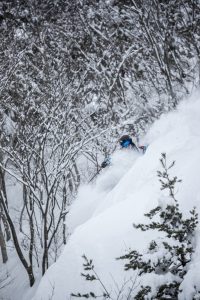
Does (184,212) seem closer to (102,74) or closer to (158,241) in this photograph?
(158,241)

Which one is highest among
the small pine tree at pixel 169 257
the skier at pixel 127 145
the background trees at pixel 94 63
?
the background trees at pixel 94 63

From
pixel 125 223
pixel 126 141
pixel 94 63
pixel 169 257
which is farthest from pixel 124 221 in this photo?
pixel 94 63

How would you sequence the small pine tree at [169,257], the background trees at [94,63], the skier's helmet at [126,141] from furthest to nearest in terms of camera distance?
1. the background trees at [94,63]
2. the skier's helmet at [126,141]
3. the small pine tree at [169,257]

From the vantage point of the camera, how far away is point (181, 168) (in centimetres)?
475

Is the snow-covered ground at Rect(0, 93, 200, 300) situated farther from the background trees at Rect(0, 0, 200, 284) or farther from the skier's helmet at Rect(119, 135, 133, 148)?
the background trees at Rect(0, 0, 200, 284)

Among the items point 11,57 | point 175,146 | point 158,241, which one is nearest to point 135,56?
point 11,57

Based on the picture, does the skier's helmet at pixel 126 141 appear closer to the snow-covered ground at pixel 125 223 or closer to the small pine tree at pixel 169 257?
the snow-covered ground at pixel 125 223

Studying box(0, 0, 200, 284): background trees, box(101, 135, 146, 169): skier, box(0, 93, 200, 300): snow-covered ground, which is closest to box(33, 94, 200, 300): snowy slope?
box(0, 93, 200, 300): snow-covered ground

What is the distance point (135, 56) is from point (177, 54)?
203 centimetres

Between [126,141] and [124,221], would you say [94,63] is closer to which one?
[126,141]

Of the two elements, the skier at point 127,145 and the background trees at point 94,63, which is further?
the background trees at point 94,63

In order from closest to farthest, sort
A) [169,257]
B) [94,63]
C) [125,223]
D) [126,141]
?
1. [169,257]
2. [125,223]
3. [126,141]
4. [94,63]

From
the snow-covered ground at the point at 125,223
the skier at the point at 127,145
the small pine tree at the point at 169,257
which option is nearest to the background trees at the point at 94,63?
the skier at the point at 127,145

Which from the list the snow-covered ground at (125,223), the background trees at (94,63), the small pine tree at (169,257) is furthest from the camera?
the background trees at (94,63)
